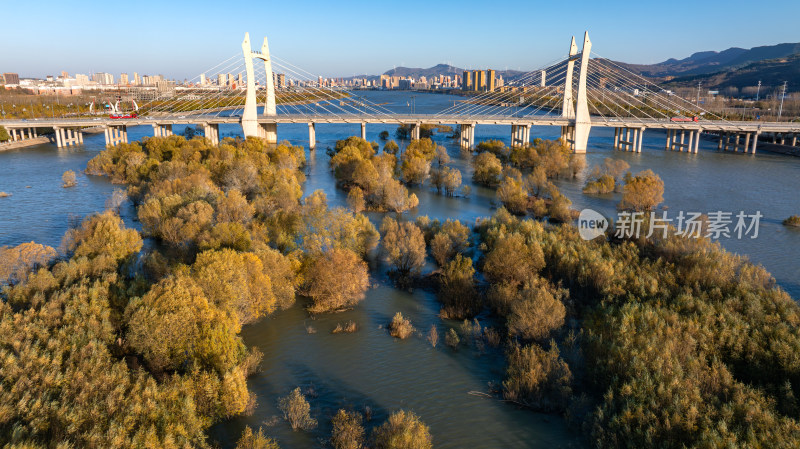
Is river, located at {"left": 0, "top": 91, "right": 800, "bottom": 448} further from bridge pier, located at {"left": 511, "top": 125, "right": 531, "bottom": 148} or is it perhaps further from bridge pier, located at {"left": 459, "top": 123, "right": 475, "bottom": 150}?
bridge pier, located at {"left": 459, "top": 123, "right": 475, "bottom": 150}

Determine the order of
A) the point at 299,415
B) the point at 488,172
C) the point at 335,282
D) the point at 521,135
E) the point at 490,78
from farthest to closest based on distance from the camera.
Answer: the point at 490,78 → the point at 521,135 → the point at 488,172 → the point at 335,282 → the point at 299,415

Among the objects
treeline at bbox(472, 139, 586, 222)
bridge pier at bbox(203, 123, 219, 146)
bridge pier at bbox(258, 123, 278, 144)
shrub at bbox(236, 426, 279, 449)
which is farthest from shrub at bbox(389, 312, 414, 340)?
bridge pier at bbox(203, 123, 219, 146)

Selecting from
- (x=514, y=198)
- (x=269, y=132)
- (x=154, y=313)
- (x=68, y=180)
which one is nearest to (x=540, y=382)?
(x=154, y=313)

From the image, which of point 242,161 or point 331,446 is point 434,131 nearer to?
point 242,161

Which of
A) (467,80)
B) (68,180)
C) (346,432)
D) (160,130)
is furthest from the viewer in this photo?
(467,80)

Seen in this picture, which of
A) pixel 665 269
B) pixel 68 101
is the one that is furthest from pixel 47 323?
pixel 68 101

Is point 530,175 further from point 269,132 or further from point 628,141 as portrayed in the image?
point 269,132
